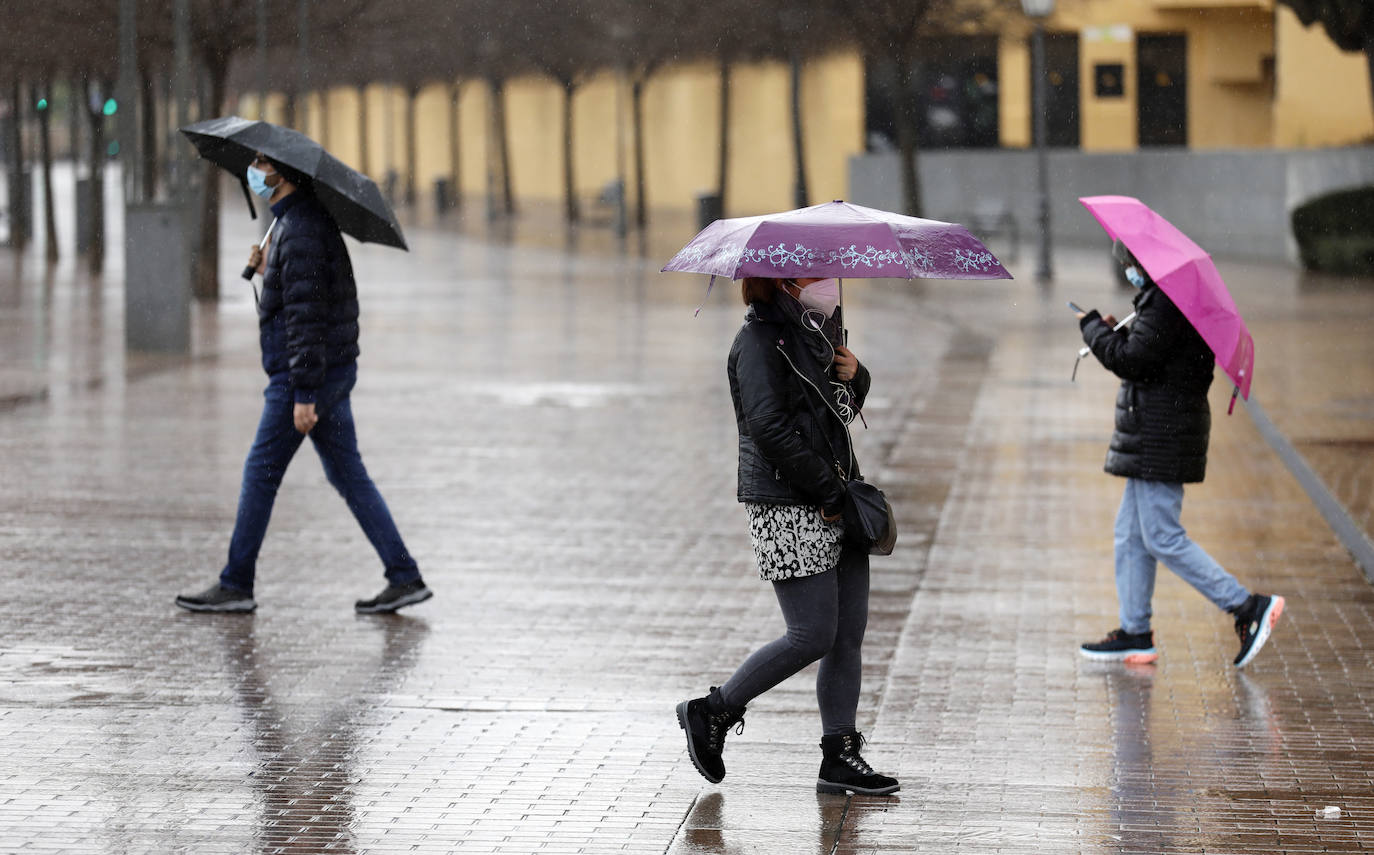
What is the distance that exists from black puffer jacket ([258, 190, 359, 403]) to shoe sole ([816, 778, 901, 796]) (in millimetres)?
3042

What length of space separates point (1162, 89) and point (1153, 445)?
40.9 m

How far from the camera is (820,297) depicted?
550 cm

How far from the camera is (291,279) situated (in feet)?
25.5

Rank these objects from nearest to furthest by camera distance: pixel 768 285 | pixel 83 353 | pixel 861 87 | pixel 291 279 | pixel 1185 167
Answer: pixel 768 285 → pixel 291 279 → pixel 83 353 → pixel 1185 167 → pixel 861 87

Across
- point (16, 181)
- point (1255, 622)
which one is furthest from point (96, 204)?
point (1255, 622)

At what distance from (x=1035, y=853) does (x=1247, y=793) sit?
890 millimetres

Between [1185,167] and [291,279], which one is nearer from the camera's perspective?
[291,279]

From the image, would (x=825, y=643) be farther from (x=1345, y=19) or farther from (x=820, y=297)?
(x=1345, y=19)

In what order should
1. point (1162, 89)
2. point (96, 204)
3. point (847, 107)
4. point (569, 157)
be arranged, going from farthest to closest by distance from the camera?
point (847, 107)
point (569, 157)
point (1162, 89)
point (96, 204)

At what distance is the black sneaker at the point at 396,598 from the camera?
320 inches

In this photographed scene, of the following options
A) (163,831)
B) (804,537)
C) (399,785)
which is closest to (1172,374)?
(804,537)

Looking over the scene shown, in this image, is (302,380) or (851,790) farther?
(302,380)

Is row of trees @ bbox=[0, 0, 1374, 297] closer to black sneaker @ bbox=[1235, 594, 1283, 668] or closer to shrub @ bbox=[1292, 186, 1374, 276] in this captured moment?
shrub @ bbox=[1292, 186, 1374, 276]

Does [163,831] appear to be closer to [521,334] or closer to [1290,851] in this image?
[1290,851]
